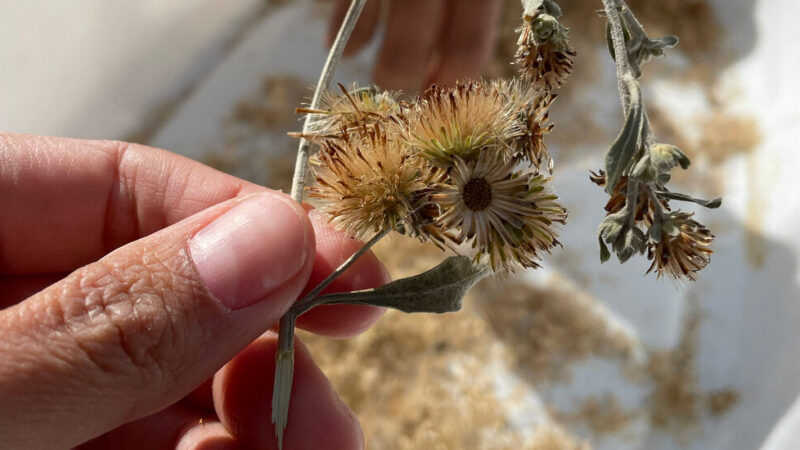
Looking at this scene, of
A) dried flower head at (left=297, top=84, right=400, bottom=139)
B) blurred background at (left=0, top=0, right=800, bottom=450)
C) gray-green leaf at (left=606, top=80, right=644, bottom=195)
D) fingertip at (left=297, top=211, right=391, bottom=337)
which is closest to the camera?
gray-green leaf at (left=606, top=80, right=644, bottom=195)

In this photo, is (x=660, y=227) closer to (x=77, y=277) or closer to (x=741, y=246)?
(x=77, y=277)

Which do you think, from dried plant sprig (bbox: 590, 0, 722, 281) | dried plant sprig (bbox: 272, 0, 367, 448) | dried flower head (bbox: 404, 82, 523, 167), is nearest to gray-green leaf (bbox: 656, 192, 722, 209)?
dried plant sprig (bbox: 590, 0, 722, 281)

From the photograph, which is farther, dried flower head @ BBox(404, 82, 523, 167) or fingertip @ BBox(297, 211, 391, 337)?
fingertip @ BBox(297, 211, 391, 337)

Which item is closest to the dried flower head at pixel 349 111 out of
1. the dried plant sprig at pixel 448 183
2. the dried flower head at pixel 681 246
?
the dried plant sprig at pixel 448 183

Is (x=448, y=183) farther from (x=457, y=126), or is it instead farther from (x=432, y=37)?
(x=432, y=37)

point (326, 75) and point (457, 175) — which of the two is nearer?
point (457, 175)

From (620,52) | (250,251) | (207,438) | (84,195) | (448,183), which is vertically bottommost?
(207,438)

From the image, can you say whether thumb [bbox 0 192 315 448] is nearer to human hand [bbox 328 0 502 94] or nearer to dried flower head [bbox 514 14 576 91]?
dried flower head [bbox 514 14 576 91]

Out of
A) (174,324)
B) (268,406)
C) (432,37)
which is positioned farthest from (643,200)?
(432,37)

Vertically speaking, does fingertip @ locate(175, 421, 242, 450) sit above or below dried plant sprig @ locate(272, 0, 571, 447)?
below
